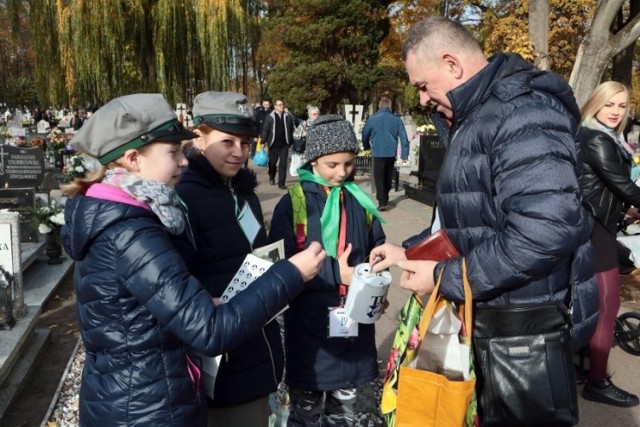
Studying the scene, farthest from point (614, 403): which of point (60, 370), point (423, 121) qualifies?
point (423, 121)

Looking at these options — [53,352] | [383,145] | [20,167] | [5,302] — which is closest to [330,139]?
[5,302]

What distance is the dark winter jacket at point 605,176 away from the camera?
10.9 ft

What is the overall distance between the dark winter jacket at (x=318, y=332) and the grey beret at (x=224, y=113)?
53cm

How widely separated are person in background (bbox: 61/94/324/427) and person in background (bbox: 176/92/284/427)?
40 centimetres

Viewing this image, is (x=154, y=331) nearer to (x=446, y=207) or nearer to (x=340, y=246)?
(x=446, y=207)

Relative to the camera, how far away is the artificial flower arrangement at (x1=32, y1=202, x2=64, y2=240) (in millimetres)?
6469

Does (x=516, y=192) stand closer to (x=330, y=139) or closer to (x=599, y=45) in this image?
(x=330, y=139)

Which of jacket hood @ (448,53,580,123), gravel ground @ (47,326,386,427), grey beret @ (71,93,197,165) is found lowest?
gravel ground @ (47,326,386,427)

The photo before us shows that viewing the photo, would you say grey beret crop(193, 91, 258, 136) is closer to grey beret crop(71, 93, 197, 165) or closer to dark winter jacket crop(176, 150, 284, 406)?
dark winter jacket crop(176, 150, 284, 406)

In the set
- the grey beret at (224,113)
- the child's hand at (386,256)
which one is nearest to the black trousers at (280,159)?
the grey beret at (224,113)

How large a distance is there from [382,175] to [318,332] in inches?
306

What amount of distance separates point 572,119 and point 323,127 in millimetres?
1303

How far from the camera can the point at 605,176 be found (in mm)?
3332

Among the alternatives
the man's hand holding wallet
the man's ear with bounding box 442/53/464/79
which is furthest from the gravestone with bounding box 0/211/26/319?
the man's ear with bounding box 442/53/464/79
